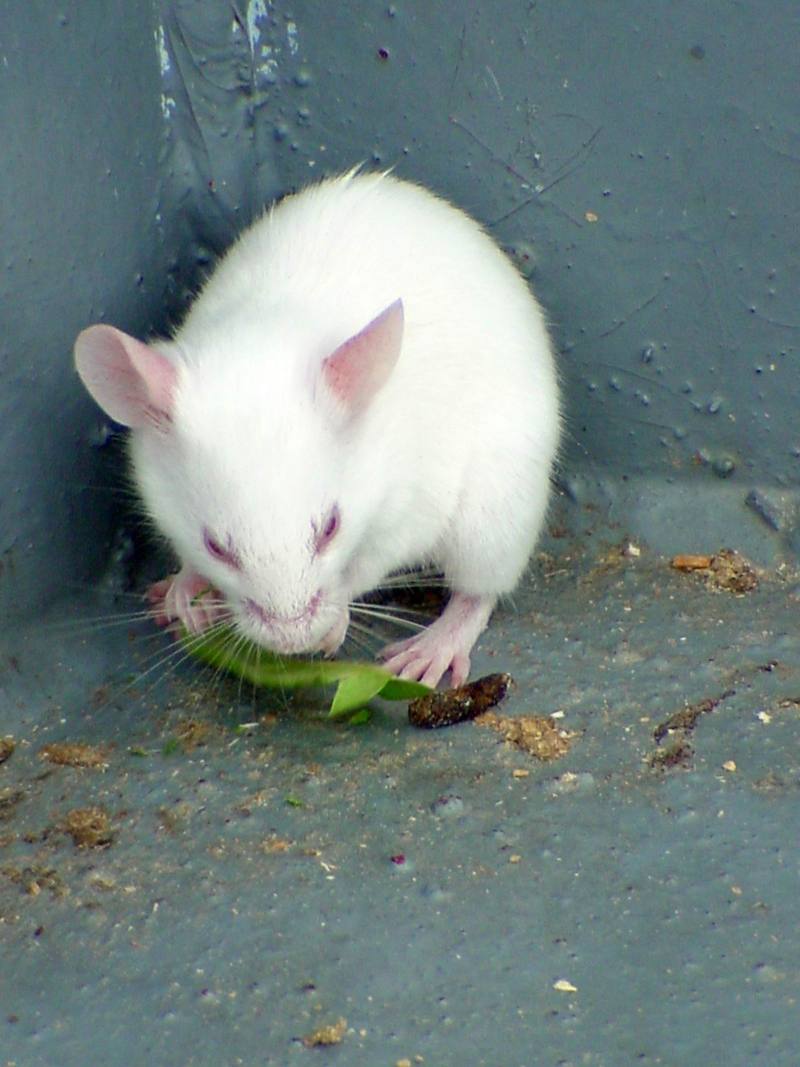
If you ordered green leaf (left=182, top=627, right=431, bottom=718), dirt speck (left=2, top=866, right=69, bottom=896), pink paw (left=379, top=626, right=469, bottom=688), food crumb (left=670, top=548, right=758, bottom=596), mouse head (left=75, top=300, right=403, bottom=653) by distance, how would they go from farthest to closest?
food crumb (left=670, top=548, right=758, bottom=596) → pink paw (left=379, top=626, right=469, bottom=688) → green leaf (left=182, top=627, right=431, bottom=718) → mouse head (left=75, top=300, right=403, bottom=653) → dirt speck (left=2, top=866, right=69, bottom=896)

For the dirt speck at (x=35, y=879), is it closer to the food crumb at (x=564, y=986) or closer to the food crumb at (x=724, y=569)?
the food crumb at (x=564, y=986)

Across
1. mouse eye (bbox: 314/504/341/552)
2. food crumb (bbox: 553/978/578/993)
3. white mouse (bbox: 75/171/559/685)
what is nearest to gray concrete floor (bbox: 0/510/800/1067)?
food crumb (bbox: 553/978/578/993)

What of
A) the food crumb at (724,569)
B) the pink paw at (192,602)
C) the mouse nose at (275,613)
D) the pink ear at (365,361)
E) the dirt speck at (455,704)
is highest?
the pink ear at (365,361)

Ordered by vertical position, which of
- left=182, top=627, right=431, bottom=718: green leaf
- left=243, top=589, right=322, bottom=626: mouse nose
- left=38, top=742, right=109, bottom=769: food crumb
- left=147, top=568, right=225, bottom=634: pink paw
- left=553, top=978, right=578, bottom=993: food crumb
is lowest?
left=553, top=978, right=578, bottom=993: food crumb

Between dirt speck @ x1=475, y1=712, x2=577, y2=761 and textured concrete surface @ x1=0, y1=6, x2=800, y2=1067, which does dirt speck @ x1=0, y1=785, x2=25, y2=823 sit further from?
dirt speck @ x1=475, y1=712, x2=577, y2=761

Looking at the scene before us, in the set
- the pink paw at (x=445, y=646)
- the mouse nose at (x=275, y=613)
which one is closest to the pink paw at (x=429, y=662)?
the pink paw at (x=445, y=646)

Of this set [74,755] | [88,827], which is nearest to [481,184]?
[74,755]

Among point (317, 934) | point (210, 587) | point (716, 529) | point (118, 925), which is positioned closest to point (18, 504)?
point (210, 587)

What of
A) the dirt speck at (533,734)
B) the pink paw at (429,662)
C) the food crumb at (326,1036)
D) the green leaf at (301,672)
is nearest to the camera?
the food crumb at (326,1036)

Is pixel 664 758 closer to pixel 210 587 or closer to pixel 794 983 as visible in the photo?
pixel 794 983
